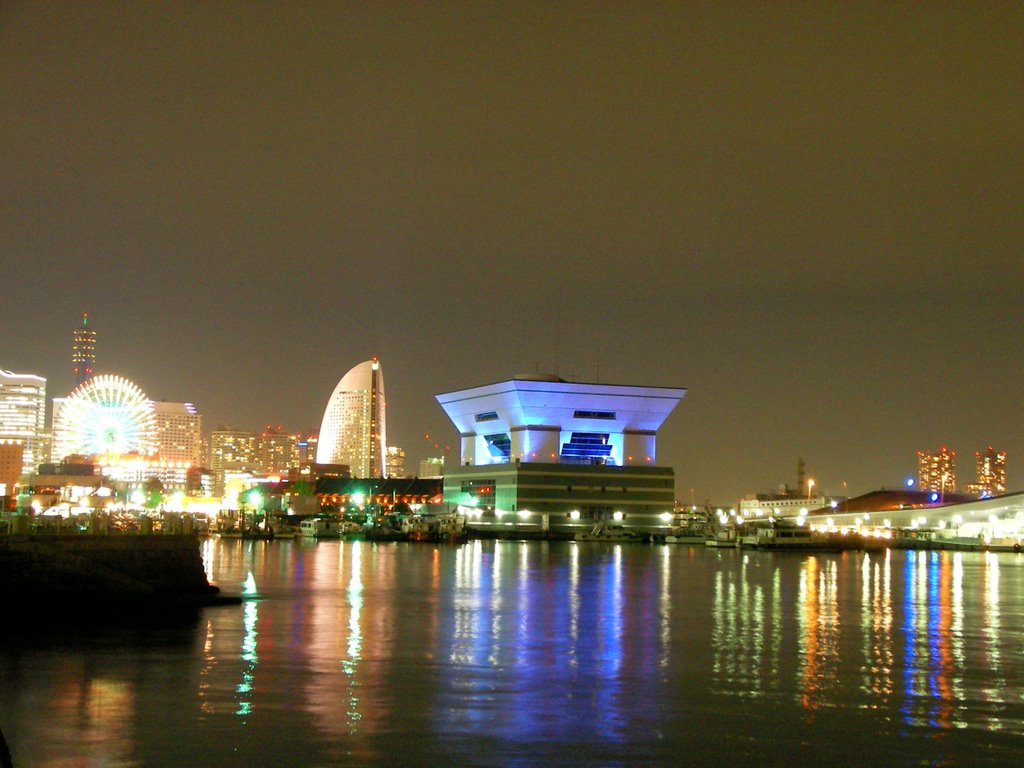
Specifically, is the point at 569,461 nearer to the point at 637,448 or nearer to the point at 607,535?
the point at 637,448

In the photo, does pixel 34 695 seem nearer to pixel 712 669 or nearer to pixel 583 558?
pixel 712 669

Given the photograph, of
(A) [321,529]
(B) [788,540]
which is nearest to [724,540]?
(B) [788,540]

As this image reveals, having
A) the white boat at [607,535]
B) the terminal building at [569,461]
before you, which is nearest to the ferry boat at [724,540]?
the white boat at [607,535]

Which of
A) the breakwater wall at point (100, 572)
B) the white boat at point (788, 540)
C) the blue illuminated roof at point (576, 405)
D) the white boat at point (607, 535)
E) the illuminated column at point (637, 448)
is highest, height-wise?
the blue illuminated roof at point (576, 405)

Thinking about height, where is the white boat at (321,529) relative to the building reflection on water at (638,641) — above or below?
below

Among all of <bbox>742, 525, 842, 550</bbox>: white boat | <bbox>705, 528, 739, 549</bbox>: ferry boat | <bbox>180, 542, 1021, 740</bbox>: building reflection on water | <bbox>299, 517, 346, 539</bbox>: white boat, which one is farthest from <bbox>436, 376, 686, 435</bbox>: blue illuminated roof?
<bbox>180, 542, 1021, 740</bbox>: building reflection on water

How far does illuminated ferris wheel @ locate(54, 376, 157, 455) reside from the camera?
105938 millimetres

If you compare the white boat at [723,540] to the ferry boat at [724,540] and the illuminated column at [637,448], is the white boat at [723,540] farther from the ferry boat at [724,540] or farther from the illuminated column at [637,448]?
the illuminated column at [637,448]

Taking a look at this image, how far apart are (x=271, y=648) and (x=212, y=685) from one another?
4626 millimetres

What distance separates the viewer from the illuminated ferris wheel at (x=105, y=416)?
106 meters

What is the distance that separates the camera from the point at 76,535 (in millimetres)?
31906

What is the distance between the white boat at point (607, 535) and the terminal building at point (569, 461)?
3894 millimetres

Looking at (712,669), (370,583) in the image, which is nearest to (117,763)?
(712,669)

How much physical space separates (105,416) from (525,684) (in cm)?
9226
